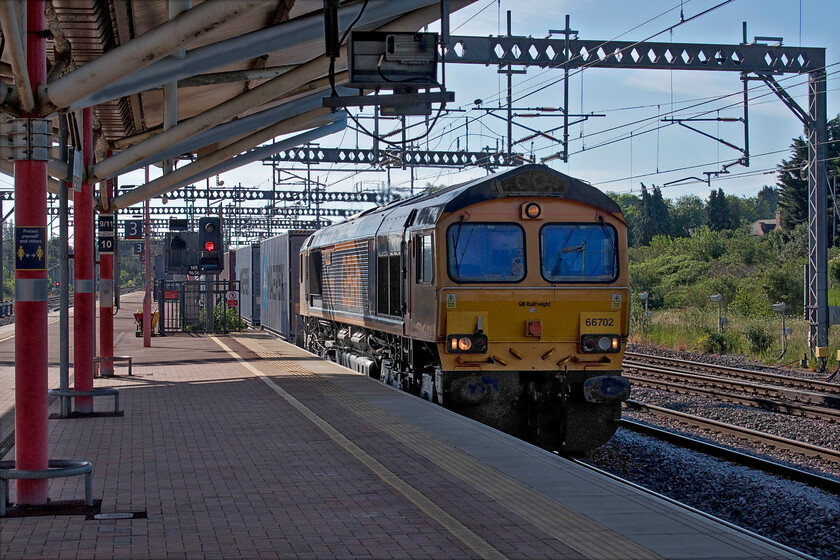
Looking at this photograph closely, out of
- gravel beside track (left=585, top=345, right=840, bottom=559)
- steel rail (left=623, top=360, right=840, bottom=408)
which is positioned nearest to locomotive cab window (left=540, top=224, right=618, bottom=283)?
gravel beside track (left=585, top=345, right=840, bottom=559)

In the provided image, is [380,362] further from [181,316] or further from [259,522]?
[181,316]

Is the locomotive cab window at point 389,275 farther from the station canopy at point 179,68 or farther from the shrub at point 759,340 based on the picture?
the shrub at point 759,340

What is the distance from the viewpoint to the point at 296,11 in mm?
12758

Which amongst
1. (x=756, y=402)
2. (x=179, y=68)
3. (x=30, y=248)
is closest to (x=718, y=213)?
(x=756, y=402)

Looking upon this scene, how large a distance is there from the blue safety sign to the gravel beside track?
6.76 metres

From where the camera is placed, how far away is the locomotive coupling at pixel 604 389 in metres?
11.6

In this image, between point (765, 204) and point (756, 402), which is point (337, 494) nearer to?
point (756, 402)

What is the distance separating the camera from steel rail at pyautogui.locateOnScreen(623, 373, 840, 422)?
1483 cm

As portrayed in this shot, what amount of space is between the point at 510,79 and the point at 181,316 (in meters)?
17.1

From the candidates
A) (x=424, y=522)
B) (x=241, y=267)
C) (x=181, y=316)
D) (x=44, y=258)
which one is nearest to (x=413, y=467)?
(x=424, y=522)

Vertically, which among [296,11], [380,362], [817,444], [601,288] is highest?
[296,11]

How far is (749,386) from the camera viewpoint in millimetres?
17906

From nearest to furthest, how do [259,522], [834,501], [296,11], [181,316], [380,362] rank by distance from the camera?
[259,522] → [834,501] → [296,11] → [380,362] → [181,316]

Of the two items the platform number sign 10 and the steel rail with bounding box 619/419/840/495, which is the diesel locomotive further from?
the platform number sign 10
